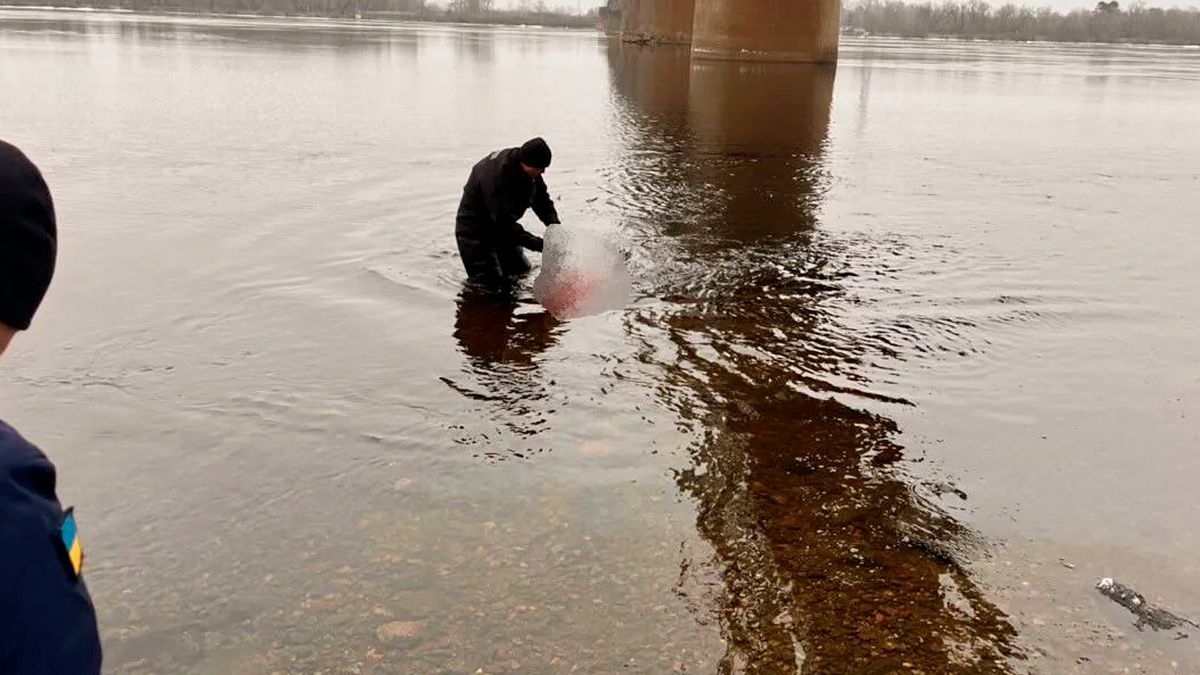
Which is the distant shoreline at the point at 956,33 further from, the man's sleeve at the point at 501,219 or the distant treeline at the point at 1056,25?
the man's sleeve at the point at 501,219

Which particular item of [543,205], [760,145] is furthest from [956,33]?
[543,205]

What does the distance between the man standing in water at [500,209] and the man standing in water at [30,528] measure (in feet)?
18.7

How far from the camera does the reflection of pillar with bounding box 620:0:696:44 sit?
5141 centimetres

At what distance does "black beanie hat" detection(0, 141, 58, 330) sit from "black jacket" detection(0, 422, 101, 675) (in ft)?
0.61

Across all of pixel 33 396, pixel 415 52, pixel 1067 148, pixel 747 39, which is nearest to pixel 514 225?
pixel 33 396

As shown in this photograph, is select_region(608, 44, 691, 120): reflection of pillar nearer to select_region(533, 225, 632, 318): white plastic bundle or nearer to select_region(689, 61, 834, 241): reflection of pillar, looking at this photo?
select_region(689, 61, 834, 241): reflection of pillar

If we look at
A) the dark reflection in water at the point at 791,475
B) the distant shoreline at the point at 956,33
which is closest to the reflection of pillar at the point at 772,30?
the dark reflection in water at the point at 791,475

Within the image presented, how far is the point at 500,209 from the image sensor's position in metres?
7.22

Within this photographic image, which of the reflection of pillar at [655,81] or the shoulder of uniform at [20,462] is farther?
the reflection of pillar at [655,81]

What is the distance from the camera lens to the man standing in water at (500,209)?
7.10 m

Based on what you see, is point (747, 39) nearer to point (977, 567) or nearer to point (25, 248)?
point (977, 567)

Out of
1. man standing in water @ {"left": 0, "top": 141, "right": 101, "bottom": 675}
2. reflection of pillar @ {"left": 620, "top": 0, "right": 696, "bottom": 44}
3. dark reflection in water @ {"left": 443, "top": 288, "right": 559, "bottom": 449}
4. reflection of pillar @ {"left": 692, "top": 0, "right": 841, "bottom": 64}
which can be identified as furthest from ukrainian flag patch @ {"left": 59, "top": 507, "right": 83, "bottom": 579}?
reflection of pillar @ {"left": 620, "top": 0, "right": 696, "bottom": 44}

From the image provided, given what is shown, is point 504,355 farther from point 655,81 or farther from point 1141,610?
point 655,81

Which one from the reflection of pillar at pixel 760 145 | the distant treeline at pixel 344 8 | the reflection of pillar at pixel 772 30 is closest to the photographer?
the reflection of pillar at pixel 760 145
